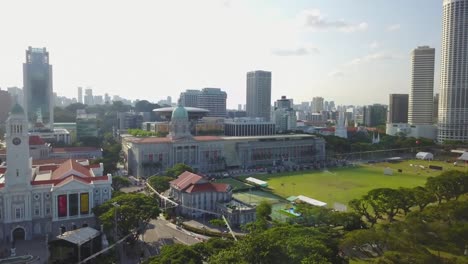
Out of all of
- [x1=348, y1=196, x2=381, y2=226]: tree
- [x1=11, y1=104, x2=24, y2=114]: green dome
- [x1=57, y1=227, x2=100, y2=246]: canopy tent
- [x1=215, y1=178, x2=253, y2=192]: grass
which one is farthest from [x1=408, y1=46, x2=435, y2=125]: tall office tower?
[x1=57, y1=227, x2=100, y2=246]: canopy tent

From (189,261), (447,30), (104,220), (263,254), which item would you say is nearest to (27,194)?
(104,220)

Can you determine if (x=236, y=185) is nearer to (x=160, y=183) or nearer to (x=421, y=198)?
(x=160, y=183)

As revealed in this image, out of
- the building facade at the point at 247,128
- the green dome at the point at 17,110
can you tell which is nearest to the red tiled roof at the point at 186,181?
the green dome at the point at 17,110

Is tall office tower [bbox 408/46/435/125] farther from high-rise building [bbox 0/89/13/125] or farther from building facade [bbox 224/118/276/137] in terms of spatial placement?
high-rise building [bbox 0/89/13/125]

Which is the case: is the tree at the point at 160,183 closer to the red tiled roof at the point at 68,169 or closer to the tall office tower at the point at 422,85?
the red tiled roof at the point at 68,169

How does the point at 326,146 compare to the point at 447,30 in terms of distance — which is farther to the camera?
the point at 447,30

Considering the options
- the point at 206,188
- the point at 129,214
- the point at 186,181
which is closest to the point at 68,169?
the point at 129,214

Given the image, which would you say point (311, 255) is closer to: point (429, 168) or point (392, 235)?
point (392, 235)
